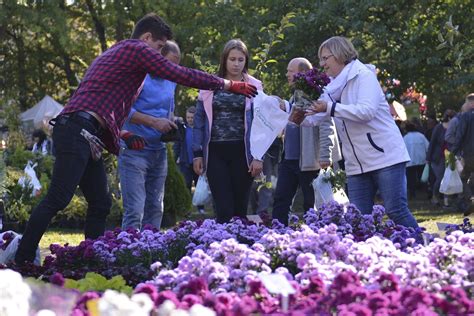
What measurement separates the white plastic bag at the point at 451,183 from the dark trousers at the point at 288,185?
6.55 meters

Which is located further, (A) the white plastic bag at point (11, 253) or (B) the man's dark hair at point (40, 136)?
(B) the man's dark hair at point (40, 136)

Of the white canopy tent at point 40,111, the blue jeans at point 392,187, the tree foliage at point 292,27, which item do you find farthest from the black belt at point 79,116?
the white canopy tent at point 40,111

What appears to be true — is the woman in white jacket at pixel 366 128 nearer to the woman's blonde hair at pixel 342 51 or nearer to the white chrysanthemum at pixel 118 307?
the woman's blonde hair at pixel 342 51

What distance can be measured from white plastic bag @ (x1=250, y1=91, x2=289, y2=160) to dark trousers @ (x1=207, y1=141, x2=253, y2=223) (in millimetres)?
170

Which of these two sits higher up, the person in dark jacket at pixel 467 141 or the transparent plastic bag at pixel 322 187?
the person in dark jacket at pixel 467 141

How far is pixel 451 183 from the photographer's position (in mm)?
15781

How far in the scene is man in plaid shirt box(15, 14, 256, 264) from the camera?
6301 mm

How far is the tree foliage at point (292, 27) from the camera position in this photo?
19.0m

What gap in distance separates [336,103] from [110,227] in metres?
7.10

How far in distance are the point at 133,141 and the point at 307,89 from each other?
1297 millimetres

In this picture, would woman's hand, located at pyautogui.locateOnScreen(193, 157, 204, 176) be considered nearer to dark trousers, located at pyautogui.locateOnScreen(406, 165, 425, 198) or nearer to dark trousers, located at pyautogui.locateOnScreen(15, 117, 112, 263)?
dark trousers, located at pyautogui.locateOnScreen(15, 117, 112, 263)

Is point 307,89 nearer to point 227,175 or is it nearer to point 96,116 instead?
point 227,175

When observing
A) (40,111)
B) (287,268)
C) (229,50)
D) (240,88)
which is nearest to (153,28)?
(240,88)

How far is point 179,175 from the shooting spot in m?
13.6
